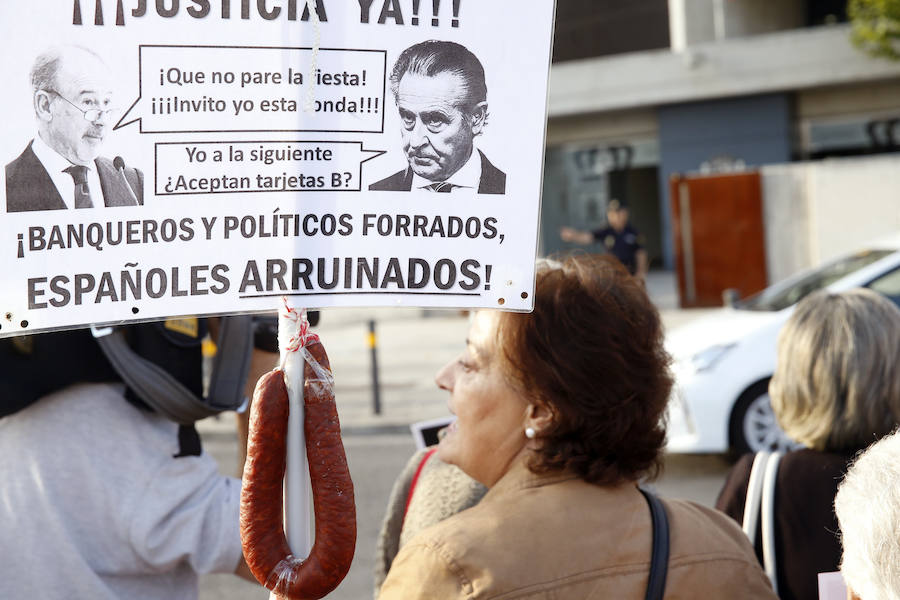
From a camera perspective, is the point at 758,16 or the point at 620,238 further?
the point at 758,16

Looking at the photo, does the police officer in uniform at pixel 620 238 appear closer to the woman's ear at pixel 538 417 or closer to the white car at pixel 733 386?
the white car at pixel 733 386

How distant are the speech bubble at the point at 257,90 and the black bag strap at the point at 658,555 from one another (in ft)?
2.79

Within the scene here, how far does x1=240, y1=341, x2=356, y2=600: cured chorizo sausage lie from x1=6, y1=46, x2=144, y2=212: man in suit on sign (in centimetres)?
41

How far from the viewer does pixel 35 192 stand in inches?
63.0

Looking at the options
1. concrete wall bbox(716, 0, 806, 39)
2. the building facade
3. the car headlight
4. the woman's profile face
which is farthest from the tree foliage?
the woman's profile face

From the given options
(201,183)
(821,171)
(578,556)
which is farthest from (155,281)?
(821,171)

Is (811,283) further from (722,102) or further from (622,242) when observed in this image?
(722,102)

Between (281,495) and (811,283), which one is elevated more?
(811,283)

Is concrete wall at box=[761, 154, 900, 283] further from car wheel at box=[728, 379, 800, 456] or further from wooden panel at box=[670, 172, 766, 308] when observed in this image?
car wheel at box=[728, 379, 800, 456]

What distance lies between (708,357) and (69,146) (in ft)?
19.5

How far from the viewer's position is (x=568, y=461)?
1.88 m

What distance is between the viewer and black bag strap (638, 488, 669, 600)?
176cm

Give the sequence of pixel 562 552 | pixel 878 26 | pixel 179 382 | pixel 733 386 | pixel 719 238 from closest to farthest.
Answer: pixel 562 552 < pixel 179 382 < pixel 733 386 < pixel 719 238 < pixel 878 26

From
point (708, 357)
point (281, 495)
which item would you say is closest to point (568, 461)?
point (281, 495)
